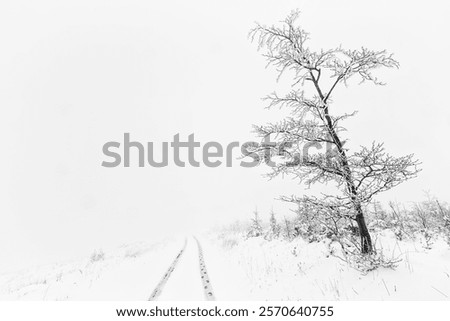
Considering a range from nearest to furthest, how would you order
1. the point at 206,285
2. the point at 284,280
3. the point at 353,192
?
1. the point at 353,192
2. the point at 284,280
3. the point at 206,285

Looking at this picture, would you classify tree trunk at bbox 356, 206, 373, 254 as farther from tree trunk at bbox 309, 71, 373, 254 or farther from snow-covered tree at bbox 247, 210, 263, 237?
snow-covered tree at bbox 247, 210, 263, 237

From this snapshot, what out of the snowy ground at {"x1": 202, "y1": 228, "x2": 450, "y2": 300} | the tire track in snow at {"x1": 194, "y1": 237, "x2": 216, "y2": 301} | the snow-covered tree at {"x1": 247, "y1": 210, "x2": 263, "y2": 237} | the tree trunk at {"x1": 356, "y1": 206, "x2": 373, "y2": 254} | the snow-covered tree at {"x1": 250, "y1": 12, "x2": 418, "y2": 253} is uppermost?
the snow-covered tree at {"x1": 250, "y1": 12, "x2": 418, "y2": 253}

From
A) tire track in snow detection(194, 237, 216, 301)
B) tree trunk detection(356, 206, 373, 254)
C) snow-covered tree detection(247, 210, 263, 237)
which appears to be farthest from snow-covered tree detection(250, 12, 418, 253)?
snow-covered tree detection(247, 210, 263, 237)

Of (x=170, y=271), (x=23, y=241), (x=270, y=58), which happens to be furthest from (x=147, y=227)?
(x=270, y=58)

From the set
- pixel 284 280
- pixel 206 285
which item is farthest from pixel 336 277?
pixel 206 285

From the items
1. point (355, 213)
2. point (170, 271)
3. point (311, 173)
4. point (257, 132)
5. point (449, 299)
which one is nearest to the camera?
point (449, 299)

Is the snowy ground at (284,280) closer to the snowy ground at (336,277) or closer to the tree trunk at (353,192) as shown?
the snowy ground at (336,277)

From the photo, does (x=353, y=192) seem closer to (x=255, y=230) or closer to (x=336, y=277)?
(x=336, y=277)

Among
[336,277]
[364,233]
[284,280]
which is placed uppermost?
[364,233]

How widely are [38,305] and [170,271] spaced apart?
239 inches

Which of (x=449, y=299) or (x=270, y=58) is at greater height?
(x=270, y=58)

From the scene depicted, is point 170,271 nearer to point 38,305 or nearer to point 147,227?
point 38,305

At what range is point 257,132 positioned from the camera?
6695 millimetres

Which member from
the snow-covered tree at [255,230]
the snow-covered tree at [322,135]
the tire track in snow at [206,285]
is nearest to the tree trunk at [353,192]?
the snow-covered tree at [322,135]
